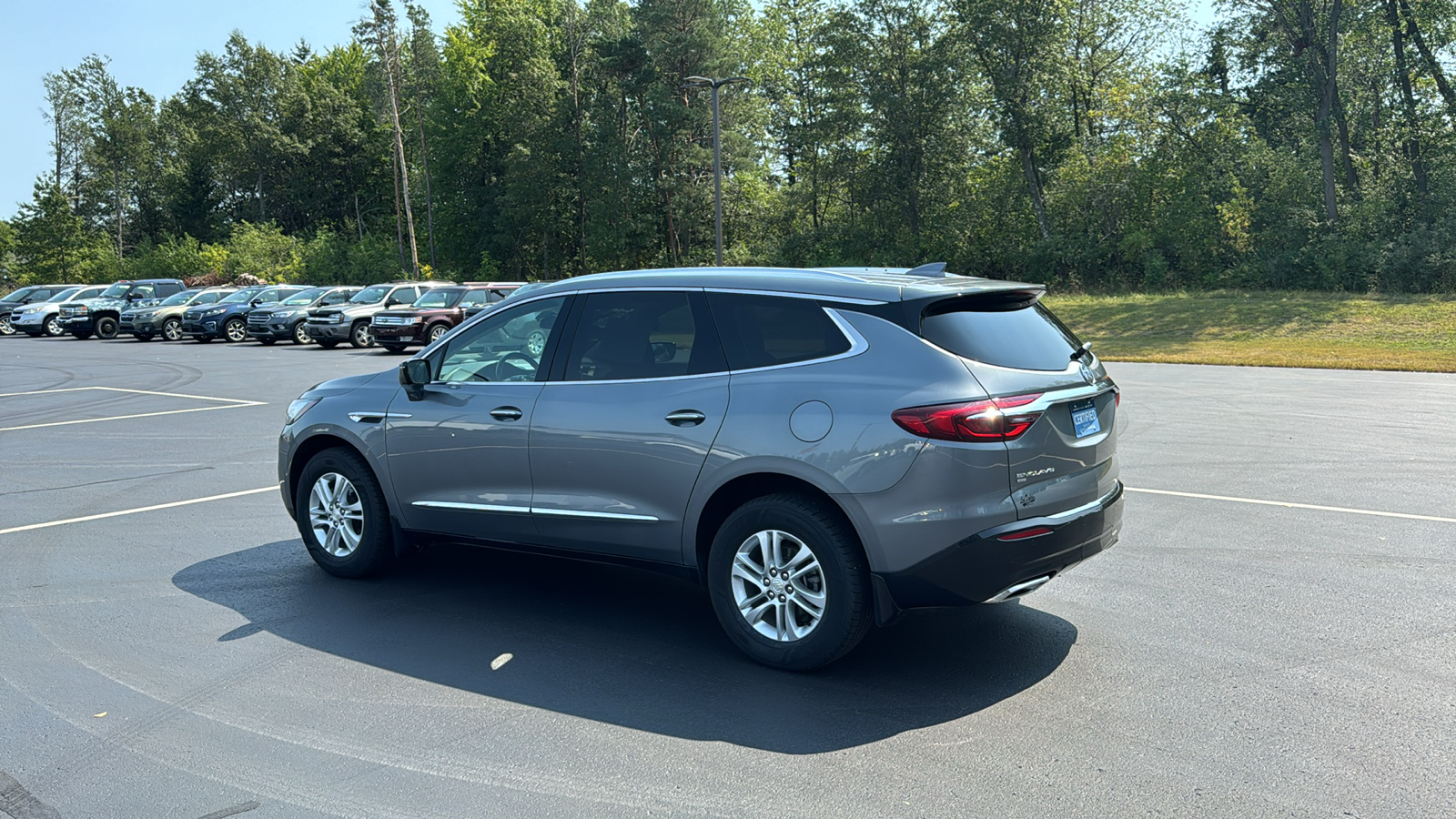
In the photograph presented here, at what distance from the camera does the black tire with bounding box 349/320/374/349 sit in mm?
29859

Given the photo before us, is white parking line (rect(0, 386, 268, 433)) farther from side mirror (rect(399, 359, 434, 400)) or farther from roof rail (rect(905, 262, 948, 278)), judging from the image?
roof rail (rect(905, 262, 948, 278))

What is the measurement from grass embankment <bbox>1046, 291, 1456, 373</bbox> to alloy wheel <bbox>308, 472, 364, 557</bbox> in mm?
20062

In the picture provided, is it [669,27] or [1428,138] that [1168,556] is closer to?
[1428,138]

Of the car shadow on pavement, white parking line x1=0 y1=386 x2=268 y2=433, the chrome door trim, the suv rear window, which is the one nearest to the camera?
the car shadow on pavement

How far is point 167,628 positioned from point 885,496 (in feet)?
12.2

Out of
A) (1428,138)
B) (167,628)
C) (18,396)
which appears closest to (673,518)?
(167,628)

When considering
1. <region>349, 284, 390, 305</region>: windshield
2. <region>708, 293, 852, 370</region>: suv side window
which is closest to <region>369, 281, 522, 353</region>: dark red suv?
<region>349, 284, 390, 305</region>: windshield

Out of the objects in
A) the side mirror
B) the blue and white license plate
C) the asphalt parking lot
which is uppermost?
the side mirror

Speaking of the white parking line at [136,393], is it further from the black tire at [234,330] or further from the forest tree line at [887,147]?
the forest tree line at [887,147]

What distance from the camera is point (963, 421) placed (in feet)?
14.5

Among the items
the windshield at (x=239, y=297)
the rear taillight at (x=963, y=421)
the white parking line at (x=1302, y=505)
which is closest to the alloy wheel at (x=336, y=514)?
the rear taillight at (x=963, y=421)

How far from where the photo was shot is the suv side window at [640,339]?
5.14 m

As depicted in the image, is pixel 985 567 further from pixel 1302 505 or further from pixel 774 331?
pixel 1302 505

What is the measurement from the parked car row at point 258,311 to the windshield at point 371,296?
39mm
